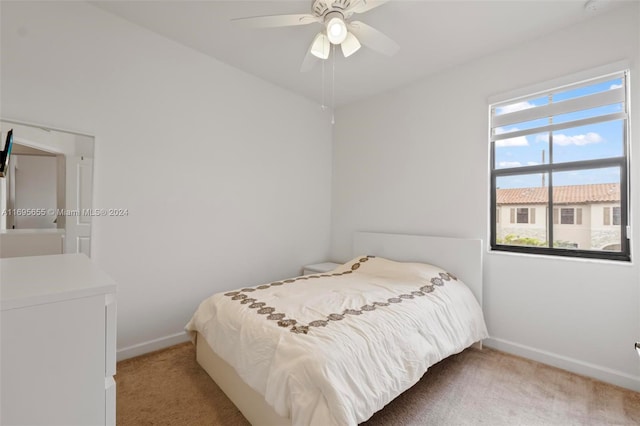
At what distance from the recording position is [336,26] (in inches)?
71.2

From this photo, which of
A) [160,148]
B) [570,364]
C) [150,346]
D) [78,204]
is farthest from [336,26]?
[570,364]

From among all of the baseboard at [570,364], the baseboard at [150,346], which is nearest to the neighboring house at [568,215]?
the baseboard at [570,364]

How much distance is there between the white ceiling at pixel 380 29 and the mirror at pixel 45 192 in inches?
44.8

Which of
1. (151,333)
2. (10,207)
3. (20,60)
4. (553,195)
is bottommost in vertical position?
(151,333)

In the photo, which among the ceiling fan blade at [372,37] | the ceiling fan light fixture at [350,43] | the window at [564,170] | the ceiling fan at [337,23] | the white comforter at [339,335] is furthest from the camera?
the window at [564,170]

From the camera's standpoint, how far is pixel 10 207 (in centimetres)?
186

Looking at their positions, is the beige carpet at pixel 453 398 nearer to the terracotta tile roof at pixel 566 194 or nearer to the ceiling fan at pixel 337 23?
the terracotta tile roof at pixel 566 194

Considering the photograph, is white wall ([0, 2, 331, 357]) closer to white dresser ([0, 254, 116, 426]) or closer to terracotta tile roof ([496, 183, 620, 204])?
white dresser ([0, 254, 116, 426])

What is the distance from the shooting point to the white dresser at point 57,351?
668 millimetres

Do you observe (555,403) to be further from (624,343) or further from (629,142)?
(629,142)

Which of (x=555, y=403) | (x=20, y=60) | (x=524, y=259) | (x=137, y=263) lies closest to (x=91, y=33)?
(x=20, y=60)

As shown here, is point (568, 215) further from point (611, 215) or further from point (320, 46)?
point (320, 46)

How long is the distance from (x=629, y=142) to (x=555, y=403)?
1931 mm

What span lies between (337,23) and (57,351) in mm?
2035
